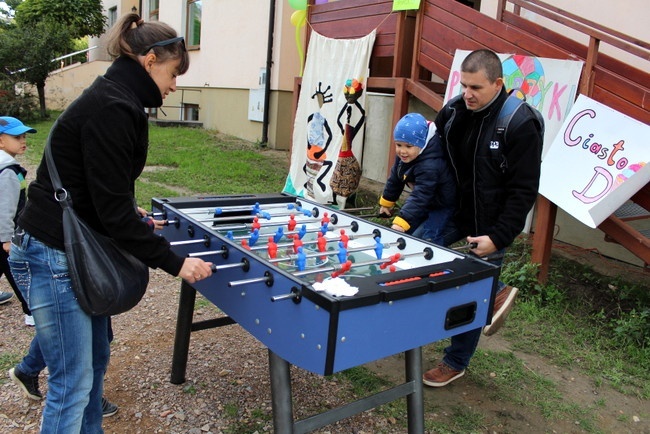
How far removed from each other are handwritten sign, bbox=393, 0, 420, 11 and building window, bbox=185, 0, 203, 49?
9.29 metres

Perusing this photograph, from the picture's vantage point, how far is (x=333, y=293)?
5.68 ft

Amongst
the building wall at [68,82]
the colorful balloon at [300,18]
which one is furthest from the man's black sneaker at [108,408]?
the building wall at [68,82]

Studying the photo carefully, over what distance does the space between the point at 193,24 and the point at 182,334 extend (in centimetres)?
1295

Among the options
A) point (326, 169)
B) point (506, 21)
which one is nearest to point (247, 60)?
point (326, 169)

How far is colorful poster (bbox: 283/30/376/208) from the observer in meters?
6.34

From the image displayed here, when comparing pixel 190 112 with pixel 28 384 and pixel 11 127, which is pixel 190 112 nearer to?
pixel 11 127

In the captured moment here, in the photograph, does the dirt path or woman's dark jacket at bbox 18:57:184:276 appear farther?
the dirt path

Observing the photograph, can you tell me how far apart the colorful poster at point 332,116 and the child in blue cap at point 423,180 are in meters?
3.10

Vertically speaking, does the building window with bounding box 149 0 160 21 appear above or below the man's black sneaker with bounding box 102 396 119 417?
above

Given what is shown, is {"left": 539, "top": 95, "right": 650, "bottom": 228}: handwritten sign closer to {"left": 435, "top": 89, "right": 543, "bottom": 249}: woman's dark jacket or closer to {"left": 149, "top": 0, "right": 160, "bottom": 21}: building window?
{"left": 435, "top": 89, "right": 543, "bottom": 249}: woman's dark jacket

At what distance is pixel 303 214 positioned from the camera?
3.20 metres

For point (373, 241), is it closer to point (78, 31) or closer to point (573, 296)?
point (573, 296)

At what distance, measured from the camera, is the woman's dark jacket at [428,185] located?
3.21 m

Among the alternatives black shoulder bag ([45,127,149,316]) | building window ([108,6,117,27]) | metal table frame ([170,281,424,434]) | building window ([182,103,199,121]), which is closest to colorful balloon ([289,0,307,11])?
metal table frame ([170,281,424,434])
